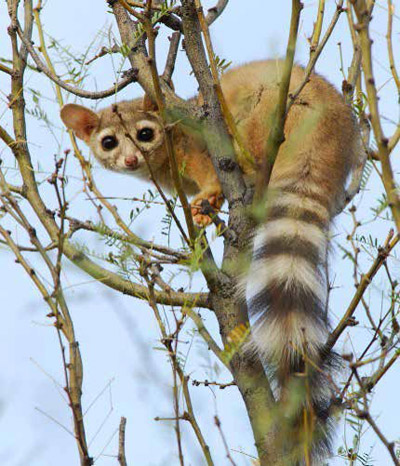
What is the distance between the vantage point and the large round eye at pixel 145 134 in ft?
18.0

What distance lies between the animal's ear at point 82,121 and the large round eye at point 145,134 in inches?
18.0

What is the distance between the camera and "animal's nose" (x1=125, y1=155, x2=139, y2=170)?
5297mm

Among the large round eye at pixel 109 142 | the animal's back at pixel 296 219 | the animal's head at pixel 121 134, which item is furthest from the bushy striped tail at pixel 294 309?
the large round eye at pixel 109 142

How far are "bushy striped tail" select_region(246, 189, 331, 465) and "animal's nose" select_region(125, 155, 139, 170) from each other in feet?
5.72

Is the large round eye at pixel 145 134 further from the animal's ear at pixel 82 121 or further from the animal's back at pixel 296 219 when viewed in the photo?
the animal's back at pixel 296 219

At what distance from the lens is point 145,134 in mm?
5504

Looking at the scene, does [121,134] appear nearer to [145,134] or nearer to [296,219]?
[145,134]

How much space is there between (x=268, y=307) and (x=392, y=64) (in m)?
1.06

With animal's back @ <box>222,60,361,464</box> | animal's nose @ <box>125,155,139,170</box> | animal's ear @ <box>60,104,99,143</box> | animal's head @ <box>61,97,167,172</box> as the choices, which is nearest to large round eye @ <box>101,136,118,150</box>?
animal's head @ <box>61,97,167,172</box>

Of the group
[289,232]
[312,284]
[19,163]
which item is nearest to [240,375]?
[312,284]

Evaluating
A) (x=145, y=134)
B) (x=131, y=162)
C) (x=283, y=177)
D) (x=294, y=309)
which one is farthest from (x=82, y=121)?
(x=294, y=309)

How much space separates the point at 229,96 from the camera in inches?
189

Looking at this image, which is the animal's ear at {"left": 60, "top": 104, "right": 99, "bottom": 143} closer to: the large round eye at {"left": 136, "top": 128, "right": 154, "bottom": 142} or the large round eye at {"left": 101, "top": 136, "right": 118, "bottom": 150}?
the large round eye at {"left": 101, "top": 136, "right": 118, "bottom": 150}

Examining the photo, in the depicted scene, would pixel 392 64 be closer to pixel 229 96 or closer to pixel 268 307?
pixel 268 307
